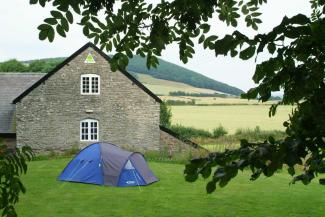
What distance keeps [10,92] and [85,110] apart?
237 inches

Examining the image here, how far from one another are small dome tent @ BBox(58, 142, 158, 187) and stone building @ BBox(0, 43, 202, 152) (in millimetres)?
8833

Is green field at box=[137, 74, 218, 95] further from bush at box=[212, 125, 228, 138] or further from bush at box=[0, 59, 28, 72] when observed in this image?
bush at box=[212, 125, 228, 138]

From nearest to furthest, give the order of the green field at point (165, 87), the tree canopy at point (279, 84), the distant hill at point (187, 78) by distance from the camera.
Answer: the tree canopy at point (279, 84), the green field at point (165, 87), the distant hill at point (187, 78)

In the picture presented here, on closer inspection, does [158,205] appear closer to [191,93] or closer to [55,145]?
[55,145]

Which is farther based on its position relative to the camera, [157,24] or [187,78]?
[187,78]

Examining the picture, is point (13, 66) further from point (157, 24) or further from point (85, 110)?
point (157, 24)

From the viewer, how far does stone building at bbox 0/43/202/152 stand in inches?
1035

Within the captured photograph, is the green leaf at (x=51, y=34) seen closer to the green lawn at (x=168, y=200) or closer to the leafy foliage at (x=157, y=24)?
the leafy foliage at (x=157, y=24)

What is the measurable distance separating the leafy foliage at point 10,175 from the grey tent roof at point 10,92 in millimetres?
25801

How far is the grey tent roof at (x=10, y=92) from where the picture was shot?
27.4 metres

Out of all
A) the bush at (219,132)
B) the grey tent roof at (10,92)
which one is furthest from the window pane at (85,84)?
the bush at (219,132)

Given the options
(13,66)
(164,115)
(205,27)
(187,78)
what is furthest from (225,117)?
(205,27)

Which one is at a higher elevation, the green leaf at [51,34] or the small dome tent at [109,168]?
the green leaf at [51,34]

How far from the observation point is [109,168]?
1714 cm
